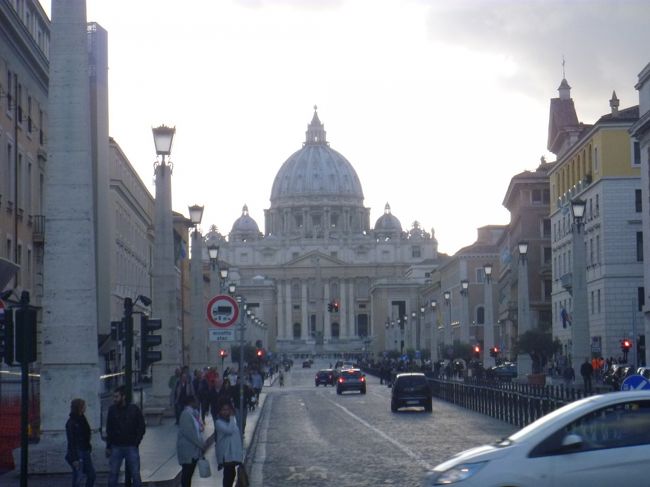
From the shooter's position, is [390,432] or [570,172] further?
[570,172]

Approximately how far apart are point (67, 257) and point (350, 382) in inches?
2002

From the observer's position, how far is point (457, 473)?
12.9m

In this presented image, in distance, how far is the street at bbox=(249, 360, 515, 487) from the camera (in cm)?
2161

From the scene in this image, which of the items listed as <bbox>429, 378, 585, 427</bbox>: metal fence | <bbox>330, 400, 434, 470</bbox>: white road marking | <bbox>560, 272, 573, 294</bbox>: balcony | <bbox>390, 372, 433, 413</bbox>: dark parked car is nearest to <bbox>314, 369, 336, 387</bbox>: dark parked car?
<bbox>560, 272, 573, 294</bbox>: balcony

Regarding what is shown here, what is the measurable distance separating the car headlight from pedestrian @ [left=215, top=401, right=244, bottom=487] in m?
5.15

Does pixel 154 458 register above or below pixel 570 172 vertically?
below

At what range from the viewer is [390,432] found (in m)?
33.6

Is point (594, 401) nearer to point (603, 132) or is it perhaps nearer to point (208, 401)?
point (208, 401)

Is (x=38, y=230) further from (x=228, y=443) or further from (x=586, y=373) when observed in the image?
(x=228, y=443)

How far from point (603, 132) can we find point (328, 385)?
2985 centimetres

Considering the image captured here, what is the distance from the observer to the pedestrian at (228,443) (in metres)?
17.8

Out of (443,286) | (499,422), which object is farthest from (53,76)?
(443,286)

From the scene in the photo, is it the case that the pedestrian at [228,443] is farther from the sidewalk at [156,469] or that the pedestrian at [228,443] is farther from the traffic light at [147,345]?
Answer: the traffic light at [147,345]

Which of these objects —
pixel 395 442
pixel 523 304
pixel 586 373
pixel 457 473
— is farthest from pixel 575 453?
pixel 523 304
